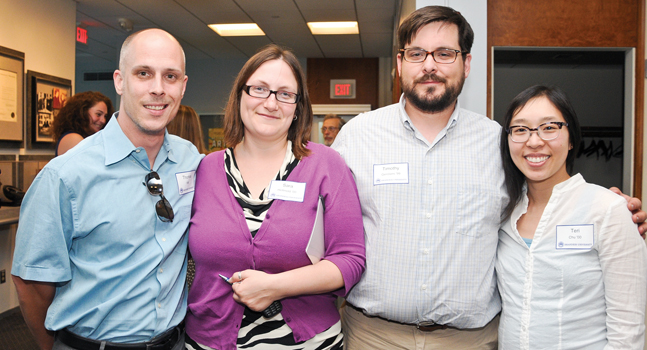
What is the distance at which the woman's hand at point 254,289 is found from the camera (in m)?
1.31

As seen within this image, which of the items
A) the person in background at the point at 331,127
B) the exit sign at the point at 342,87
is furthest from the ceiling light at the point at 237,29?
the exit sign at the point at 342,87

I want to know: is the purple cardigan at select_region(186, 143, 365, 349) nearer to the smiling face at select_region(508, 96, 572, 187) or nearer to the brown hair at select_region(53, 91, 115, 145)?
the smiling face at select_region(508, 96, 572, 187)

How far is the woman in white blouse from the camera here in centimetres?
135

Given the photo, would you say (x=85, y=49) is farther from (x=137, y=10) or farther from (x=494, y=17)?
(x=494, y=17)

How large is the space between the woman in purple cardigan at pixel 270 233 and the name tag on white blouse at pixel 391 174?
186 mm

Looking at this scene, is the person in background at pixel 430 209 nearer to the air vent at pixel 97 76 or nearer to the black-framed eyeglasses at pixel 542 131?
the black-framed eyeglasses at pixel 542 131

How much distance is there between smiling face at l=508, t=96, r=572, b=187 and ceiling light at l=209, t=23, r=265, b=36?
18.8 ft

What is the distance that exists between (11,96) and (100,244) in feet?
13.5

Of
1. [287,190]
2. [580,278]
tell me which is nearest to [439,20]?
[287,190]

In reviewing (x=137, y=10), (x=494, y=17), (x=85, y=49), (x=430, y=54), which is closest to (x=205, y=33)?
(x=137, y=10)

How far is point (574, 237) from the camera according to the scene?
4.61 ft

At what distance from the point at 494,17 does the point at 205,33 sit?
5490 millimetres

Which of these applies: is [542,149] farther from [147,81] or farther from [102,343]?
[102,343]

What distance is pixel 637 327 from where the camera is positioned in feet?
4.37
